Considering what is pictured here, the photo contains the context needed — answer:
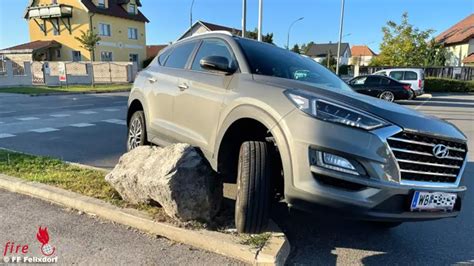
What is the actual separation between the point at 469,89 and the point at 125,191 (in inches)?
1226

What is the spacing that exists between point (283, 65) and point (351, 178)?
5.91ft

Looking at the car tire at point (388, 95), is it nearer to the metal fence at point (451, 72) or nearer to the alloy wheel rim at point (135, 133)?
the metal fence at point (451, 72)

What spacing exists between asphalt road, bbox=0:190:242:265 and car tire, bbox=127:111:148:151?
1548 millimetres

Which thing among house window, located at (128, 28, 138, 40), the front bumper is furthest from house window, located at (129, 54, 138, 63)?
the front bumper

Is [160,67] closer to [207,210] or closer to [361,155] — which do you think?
Result: [207,210]

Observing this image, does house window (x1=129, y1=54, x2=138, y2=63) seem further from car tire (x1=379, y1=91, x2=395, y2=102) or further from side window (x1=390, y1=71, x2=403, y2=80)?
car tire (x1=379, y1=91, x2=395, y2=102)

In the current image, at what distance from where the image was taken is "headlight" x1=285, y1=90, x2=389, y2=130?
2568 millimetres

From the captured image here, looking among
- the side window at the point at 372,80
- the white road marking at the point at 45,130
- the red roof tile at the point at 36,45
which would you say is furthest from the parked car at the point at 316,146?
the red roof tile at the point at 36,45

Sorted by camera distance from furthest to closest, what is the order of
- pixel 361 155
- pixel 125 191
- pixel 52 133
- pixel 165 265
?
1. pixel 52 133
2. pixel 125 191
3. pixel 165 265
4. pixel 361 155

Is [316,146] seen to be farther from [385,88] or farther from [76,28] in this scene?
[76,28]

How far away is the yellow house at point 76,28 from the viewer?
42.2 meters

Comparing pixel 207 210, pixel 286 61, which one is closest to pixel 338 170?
pixel 207 210

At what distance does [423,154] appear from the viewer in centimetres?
265

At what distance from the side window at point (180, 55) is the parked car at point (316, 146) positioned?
2.52 ft
